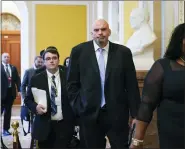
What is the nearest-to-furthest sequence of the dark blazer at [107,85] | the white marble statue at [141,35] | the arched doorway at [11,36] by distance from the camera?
the dark blazer at [107,85] → the white marble statue at [141,35] → the arched doorway at [11,36]

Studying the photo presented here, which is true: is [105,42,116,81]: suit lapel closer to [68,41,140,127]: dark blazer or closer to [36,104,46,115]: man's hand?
[68,41,140,127]: dark blazer

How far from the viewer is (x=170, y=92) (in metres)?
2.03

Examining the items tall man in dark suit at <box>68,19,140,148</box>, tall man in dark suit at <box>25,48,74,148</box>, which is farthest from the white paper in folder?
tall man in dark suit at <box>68,19,140,148</box>

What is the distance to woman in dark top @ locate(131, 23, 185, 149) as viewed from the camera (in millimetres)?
2016

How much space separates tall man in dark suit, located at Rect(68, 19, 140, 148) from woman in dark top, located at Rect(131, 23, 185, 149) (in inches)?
30.3

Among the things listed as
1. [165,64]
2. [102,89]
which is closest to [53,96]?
[102,89]

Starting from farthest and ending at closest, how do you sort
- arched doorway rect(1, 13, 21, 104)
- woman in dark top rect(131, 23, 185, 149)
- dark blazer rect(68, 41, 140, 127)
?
arched doorway rect(1, 13, 21, 104) < dark blazer rect(68, 41, 140, 127) < woman in dark top rect(131, 23, 185, 149)

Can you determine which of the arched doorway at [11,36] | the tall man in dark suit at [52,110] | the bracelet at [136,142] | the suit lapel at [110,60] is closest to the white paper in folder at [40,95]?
the tall man in dark suit at [52,110]

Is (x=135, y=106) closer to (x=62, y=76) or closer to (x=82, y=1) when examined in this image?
(x=62, y=76)

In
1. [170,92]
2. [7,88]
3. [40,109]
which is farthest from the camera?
[7,88]

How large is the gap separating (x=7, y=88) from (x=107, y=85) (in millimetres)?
4218

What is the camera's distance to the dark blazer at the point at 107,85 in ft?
9.45

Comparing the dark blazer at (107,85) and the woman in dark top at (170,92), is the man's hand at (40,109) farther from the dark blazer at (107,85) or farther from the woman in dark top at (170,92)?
the woman in dark top at (170,92)

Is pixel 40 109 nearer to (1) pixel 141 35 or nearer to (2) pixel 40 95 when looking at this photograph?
(2) pixel 40 95
